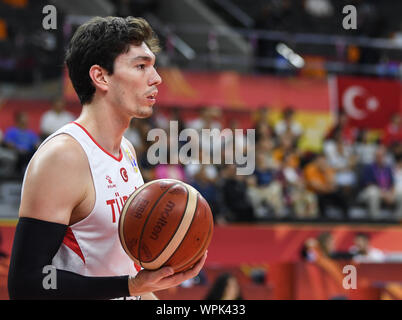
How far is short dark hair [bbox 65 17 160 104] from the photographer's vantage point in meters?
2.85

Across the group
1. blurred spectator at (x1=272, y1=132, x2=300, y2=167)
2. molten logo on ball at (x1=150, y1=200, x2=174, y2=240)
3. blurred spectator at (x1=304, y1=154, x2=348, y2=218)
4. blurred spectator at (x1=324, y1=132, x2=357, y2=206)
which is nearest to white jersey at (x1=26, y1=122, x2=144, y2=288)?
molten logo on ball at (x1=150, y1=200, x2=174, y2=240)

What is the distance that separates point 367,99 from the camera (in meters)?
13.7

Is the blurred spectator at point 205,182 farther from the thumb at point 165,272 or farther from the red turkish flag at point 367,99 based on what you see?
the thumb at point 165,272

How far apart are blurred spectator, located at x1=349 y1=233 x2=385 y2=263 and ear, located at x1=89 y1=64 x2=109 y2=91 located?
7.35 meters

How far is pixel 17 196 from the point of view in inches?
340

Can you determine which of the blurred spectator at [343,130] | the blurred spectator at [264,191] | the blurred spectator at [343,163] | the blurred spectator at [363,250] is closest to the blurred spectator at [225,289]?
the blurred spectator at [264,191]

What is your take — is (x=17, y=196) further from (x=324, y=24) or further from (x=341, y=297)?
(x=324, y=24)

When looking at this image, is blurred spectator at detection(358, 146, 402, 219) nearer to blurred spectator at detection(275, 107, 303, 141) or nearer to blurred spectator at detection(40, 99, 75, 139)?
blurred spectator at detection(275, 107, 303, 141)

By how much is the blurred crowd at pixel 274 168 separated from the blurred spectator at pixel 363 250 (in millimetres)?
486

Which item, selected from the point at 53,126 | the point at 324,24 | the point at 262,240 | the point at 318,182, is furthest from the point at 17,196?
the point at 324,24

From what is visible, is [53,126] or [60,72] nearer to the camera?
→ [53,126]

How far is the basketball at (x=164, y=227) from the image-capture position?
8.62ft
